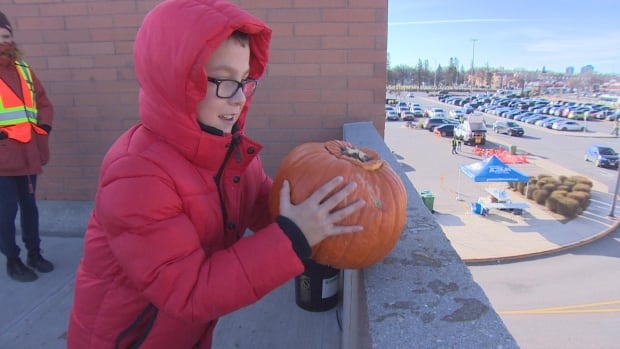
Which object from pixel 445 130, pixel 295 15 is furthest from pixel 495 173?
pixel 445 130

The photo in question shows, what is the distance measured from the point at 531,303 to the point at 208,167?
1227 centimetres

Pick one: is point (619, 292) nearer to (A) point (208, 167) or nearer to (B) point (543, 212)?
(B) point (543, 212)

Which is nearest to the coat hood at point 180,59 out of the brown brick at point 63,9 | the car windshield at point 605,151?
the brown brick at point 63,9

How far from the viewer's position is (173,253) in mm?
1144

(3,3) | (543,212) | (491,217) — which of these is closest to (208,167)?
(3,3)

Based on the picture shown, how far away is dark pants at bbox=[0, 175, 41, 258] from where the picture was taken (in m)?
2.96

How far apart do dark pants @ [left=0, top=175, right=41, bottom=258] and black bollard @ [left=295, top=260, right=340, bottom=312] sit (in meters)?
2.05

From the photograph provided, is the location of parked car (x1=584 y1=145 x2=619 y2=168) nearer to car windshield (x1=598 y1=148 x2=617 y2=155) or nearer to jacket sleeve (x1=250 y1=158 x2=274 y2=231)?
car windshield (x1=598 y1=148 x2=617 y2=155)

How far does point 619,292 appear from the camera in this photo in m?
12.2

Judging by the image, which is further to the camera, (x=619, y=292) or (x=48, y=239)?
(x=619, y=292)

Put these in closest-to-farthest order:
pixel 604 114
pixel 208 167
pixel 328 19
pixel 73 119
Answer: pixel 208 167, pixel 328 19, pixel 73 119, pixel 604 114

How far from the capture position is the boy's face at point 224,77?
4.20 ft

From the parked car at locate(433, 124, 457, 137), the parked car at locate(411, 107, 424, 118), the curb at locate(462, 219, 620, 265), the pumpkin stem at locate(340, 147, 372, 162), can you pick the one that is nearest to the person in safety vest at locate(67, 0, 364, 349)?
the pumpkin stem at locate(340, 147, 372, 162)

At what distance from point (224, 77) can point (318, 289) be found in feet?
5.81
